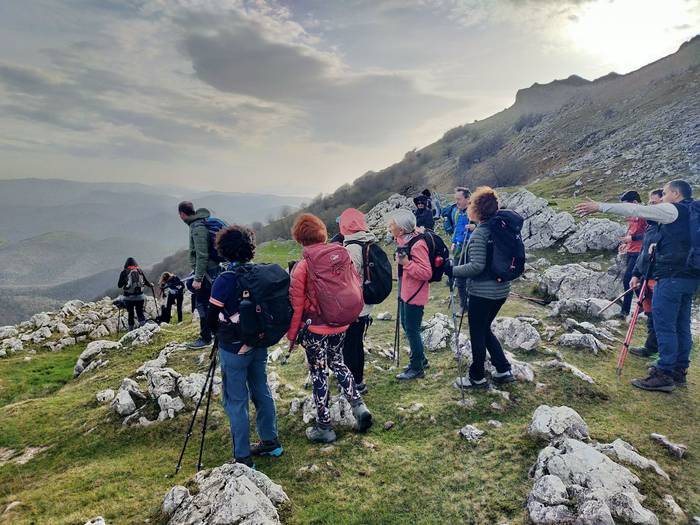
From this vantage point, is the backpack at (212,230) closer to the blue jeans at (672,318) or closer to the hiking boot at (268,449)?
the hiking boot at (268,449)

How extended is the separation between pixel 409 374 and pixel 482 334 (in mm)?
1837

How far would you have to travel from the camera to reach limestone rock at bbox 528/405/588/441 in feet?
15.7

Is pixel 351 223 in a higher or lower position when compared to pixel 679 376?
higher

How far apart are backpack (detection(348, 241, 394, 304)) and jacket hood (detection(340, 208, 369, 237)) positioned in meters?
0.18

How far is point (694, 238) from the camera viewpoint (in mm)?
5855

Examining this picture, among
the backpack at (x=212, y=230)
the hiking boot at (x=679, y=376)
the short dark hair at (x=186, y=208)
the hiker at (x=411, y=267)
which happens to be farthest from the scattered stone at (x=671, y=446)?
the short dark hair at (x=186, y=208)

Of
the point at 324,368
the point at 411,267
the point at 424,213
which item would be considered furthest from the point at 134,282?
the point at 411,267

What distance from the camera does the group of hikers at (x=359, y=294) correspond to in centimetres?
458

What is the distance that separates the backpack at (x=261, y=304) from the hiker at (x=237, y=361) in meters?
0.07

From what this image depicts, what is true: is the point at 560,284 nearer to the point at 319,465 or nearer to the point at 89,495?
the point at 319,465

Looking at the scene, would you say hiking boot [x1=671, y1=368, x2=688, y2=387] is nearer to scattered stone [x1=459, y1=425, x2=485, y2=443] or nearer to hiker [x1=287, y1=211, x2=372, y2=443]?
scattered stone [x1=459, y1=425, x2=485, y2=443]

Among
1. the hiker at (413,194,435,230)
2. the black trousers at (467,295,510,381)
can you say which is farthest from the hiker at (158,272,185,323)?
the black trousers at (467,295,510,381)

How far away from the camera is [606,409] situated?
5.78 meters

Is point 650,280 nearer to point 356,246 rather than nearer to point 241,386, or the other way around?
point 356,246
